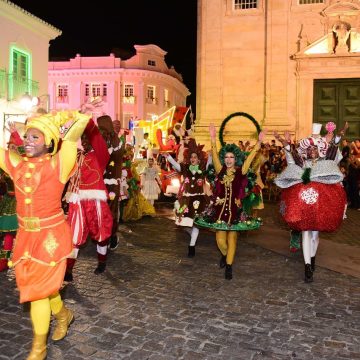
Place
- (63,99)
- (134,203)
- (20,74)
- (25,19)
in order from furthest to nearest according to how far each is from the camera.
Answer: (63,99), (20,74), (25,19), (134,203)

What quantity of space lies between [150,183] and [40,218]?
34.9 feet

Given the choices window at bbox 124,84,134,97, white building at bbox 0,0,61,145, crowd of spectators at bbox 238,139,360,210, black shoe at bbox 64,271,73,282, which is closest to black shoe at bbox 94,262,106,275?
black shoe at bbox 64,271,73,282

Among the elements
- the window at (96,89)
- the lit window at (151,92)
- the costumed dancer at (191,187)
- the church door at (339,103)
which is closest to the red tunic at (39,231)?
the costumed dancer at (191,187)

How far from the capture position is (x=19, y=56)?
74.5 ft

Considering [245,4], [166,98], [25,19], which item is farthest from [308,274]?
[166,98]

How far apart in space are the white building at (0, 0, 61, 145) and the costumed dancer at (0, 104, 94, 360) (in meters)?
16.9

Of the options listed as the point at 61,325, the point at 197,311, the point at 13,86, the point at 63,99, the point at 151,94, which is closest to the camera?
the point at 61,325

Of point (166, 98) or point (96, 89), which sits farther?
point (166, 98)

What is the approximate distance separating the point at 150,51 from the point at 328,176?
144 feet

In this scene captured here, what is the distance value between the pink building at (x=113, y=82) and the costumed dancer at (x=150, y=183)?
32.7 metres

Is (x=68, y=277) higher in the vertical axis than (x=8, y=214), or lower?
lower

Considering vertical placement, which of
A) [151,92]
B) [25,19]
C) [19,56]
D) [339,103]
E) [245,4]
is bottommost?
[339,103]

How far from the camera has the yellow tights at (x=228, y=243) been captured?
21.6 ft

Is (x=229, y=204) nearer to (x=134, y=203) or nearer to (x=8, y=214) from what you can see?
(x=8, y=214)
